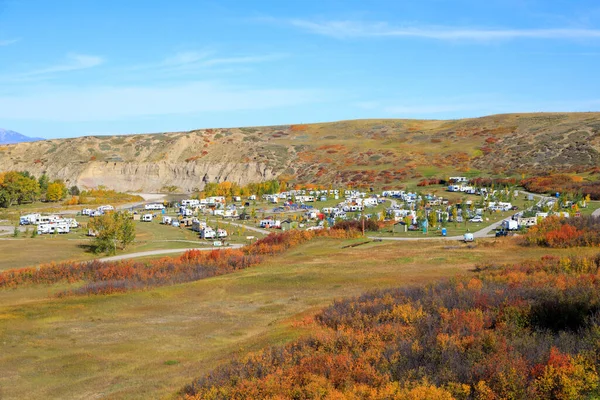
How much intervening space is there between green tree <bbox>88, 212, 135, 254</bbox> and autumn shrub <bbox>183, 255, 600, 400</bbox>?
4751 cm

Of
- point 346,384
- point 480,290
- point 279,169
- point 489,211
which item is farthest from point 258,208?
point 346,384

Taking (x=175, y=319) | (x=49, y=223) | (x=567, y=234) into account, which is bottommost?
(x=175, y=319)

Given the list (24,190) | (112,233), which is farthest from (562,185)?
(24,190)

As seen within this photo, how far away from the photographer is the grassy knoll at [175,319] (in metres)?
21.2

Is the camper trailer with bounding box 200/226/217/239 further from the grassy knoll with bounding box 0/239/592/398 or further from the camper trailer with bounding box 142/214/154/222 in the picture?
the grassy knoll with bounding box 0/239/592/398

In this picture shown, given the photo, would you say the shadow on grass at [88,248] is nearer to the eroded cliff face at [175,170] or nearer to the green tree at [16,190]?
the green tree at [16,190]

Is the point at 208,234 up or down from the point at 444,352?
down

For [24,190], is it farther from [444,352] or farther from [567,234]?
[444,352]

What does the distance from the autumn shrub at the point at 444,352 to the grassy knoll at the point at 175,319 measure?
320 centimetres

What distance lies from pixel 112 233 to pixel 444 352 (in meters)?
56.8

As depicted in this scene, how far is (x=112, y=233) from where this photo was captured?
6681cm

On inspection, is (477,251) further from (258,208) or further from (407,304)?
(258,208)

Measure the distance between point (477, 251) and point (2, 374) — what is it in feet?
122

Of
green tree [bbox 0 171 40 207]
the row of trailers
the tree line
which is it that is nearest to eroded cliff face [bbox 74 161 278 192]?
the tree line
